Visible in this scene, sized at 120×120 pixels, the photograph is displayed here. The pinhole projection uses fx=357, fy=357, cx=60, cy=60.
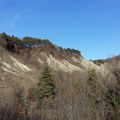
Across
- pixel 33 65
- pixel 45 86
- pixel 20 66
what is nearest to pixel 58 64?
pixel 33 65

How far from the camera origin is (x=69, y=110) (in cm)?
1159

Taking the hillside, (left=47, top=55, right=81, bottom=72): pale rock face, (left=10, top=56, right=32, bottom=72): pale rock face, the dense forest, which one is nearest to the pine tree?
the hillside

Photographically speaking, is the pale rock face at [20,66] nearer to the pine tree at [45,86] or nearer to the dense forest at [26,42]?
the dense forest at [26,42]

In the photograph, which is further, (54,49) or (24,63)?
(54,49)

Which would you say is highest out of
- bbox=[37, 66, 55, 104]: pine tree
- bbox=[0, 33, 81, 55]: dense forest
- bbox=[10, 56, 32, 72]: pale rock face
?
bbox=[0, 33, 81, 55]: dense forest

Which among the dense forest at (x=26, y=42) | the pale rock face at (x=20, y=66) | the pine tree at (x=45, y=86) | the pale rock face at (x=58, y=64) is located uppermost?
the dense forest at (x=26, y=42)

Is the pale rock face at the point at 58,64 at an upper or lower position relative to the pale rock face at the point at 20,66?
upper

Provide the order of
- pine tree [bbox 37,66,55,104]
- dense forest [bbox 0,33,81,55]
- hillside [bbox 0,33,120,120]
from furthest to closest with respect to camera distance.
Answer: dense forest [bbox 0,33,81,55], hillside [bbox 0,33,120,120], pine tree [bbox 37,66,55,104]

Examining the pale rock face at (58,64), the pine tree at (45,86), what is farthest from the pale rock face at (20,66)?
the pine tree at (45,86)

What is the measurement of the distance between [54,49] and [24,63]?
17527mm

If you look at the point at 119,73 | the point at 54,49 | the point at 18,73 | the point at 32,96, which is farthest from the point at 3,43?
the point at 119,73

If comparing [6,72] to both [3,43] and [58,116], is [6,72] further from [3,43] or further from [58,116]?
[58,116]

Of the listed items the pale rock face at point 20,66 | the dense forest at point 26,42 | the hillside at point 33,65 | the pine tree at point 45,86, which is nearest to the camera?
the pine tree at point 45,86

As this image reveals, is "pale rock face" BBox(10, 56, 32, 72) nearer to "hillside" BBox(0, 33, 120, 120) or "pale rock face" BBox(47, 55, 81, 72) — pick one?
"hillside" BBox(0, 33, 120, 120)
